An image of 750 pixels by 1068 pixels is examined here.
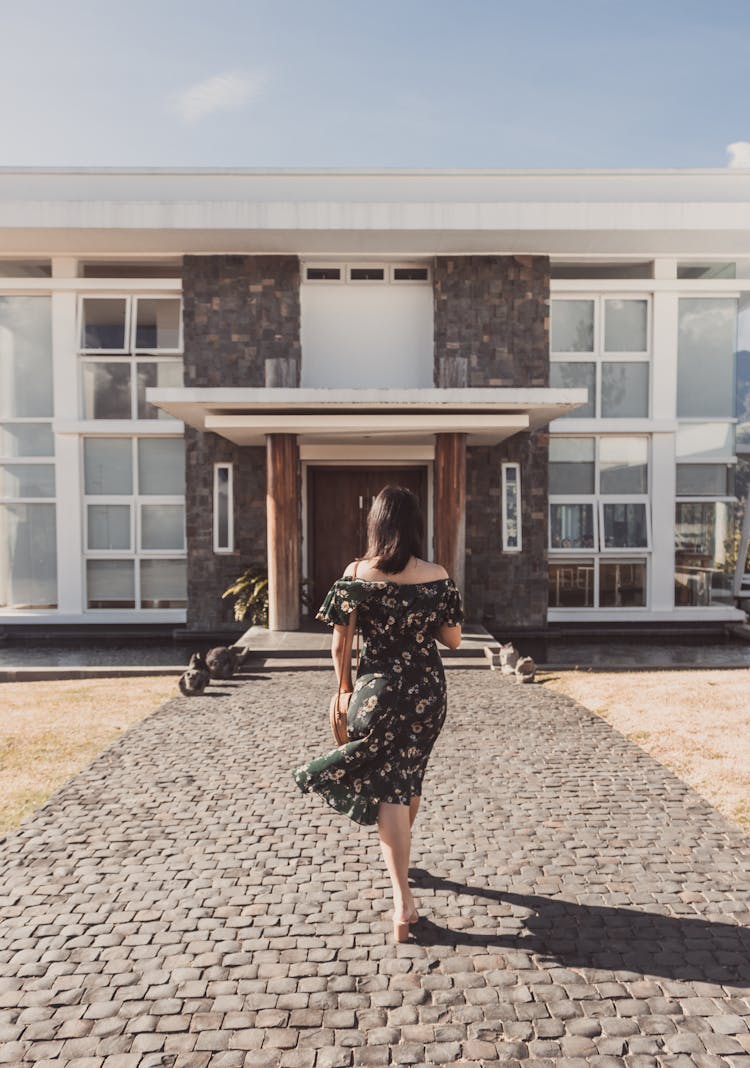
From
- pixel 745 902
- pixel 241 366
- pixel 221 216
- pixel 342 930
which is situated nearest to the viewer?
pixel 342 930

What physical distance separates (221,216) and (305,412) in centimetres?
377

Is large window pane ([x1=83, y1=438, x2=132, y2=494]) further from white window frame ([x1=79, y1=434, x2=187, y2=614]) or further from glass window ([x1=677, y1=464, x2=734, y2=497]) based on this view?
glass window ([x1=677, y1=464, x2=734, y2=497])

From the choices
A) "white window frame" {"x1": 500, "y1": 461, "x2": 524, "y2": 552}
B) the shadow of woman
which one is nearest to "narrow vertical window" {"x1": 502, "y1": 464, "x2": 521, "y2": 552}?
"white window frame" {"x1": 500, "y1": 461, "x2": 524, "y2": 552}

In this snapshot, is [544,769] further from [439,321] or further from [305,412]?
[439,321]

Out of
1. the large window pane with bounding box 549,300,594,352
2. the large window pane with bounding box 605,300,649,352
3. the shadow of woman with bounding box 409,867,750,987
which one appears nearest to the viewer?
the shadow of woman with bounding box 409,867,750,987

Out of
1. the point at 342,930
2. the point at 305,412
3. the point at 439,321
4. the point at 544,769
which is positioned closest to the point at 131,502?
the point at 305,412

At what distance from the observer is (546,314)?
1246cm

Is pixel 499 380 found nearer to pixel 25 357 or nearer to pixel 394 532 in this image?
pixel 25 357

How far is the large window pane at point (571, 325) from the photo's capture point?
12.9 meters

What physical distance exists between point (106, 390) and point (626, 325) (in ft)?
29.5

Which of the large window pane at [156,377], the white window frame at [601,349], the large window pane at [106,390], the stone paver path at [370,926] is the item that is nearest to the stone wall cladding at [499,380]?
the white window frame at [601,349]

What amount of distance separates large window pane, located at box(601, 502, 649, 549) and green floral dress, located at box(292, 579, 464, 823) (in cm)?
1054

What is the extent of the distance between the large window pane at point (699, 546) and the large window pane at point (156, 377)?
8946 mm

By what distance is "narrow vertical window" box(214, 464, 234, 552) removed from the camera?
12422 mm
